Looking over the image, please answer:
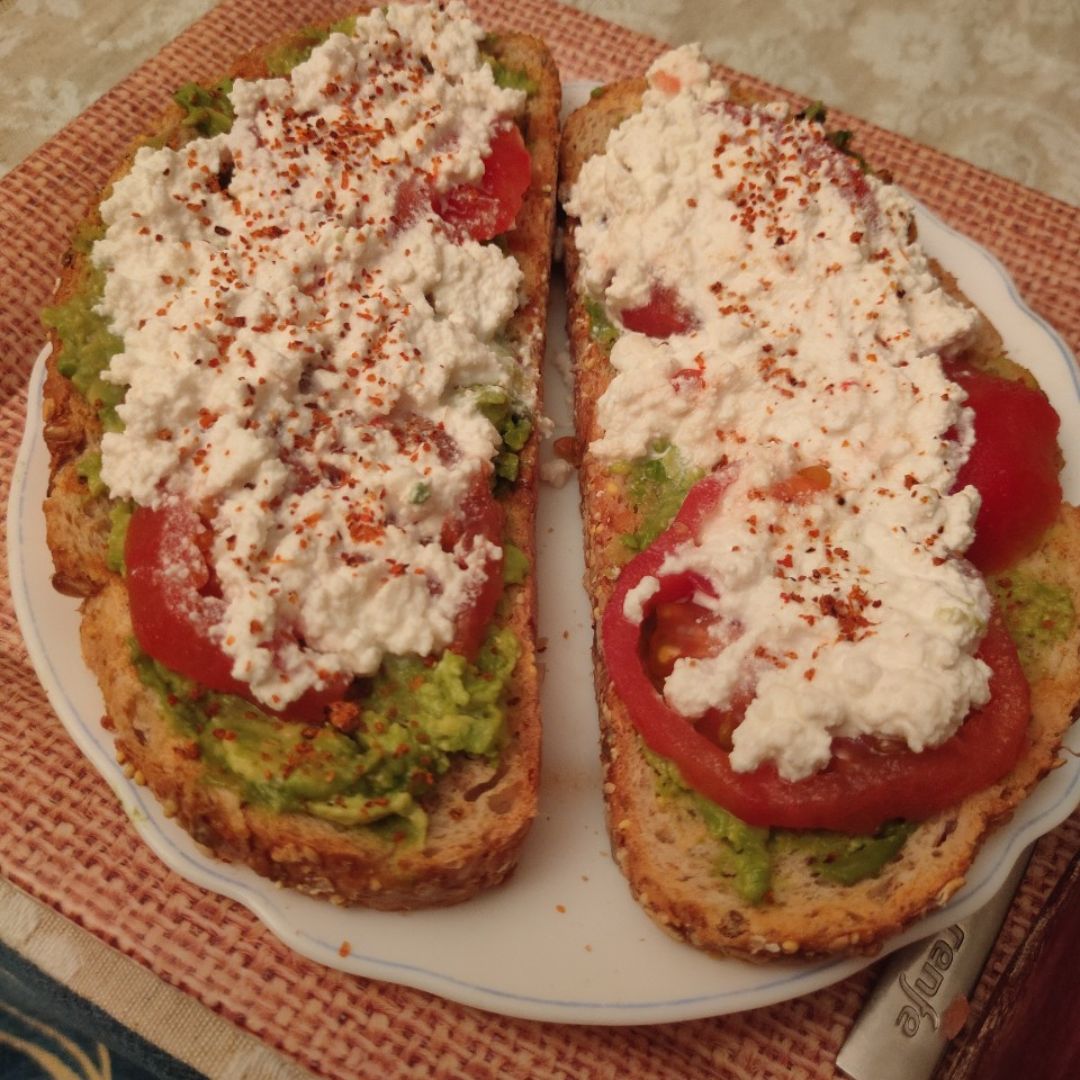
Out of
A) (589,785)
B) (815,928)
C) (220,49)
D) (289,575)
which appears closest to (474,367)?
(289,575)

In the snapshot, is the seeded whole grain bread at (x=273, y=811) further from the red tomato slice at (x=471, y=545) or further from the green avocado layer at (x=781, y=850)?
the green avocado layer at (x=781, y=850)

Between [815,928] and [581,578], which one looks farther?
[581,578]

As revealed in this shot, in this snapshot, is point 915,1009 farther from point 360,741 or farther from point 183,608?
point 183,608

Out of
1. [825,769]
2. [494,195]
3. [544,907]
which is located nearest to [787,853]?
[825,769]

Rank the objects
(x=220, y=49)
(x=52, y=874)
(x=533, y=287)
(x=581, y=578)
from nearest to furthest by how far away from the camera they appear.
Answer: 1. (x=52, y=874)
2. (x=581, y=578)
3. (x=533, y=287)
4. (x=220, y=49)

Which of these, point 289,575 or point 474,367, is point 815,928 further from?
point 474,367

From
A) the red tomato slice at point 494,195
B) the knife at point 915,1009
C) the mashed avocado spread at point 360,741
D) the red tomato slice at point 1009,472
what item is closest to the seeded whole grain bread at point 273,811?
the mashed avocado spread at point 360,741
